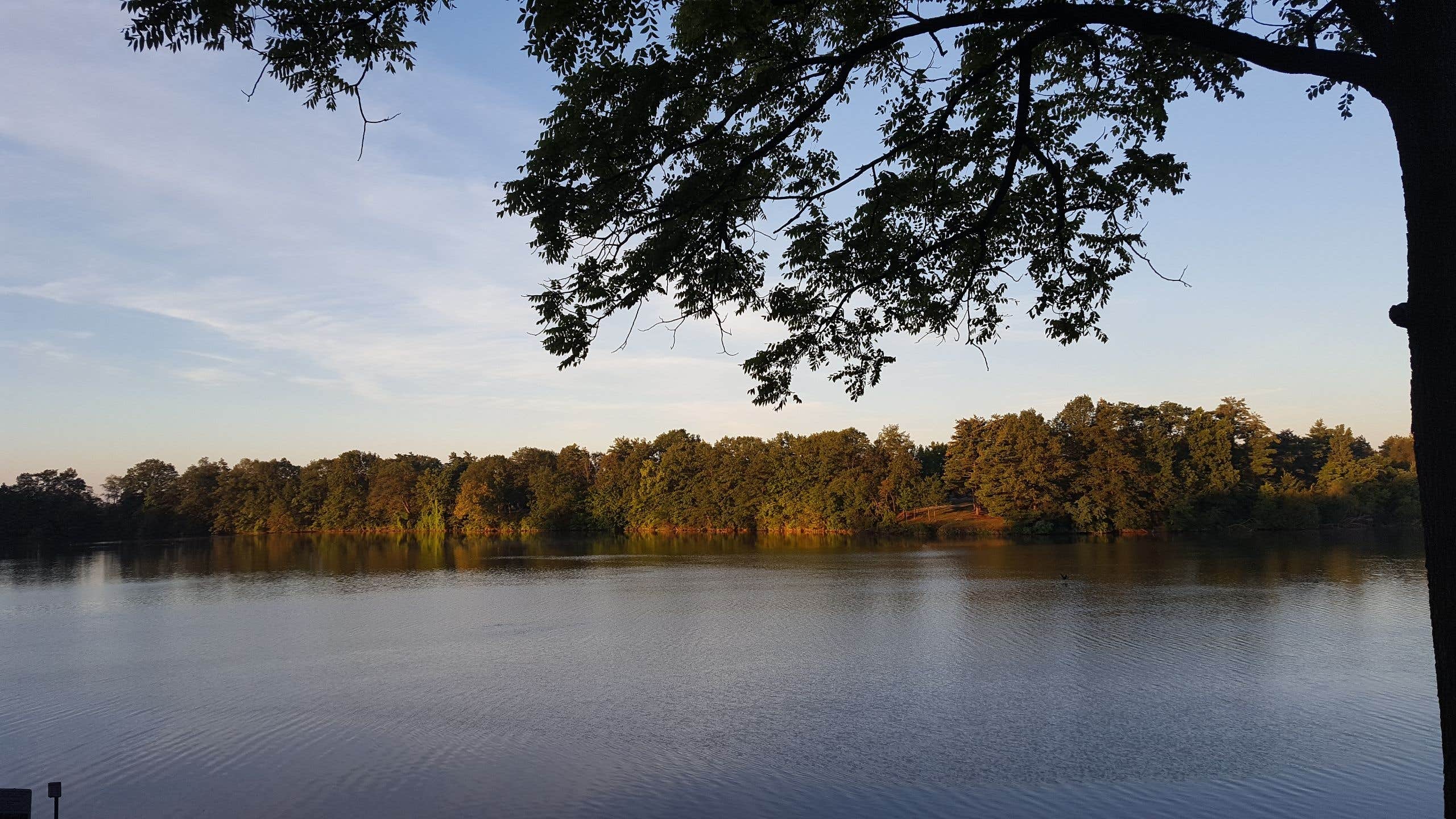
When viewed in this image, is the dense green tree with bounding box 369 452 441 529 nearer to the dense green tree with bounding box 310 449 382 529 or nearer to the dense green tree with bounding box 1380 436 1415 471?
the dense green tree with bounding box 310 449 382 529

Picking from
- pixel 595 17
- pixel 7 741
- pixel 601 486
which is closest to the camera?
pixel 595 17

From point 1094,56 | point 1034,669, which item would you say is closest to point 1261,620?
point 1034,669

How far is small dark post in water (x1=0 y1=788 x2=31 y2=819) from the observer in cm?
543

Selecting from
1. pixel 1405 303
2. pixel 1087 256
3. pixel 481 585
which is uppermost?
pixel 1087 256

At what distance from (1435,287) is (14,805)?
7962mm

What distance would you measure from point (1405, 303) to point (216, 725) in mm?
13944

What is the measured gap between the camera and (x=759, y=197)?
231 inches

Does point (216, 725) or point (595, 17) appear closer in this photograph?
point (595, 17)

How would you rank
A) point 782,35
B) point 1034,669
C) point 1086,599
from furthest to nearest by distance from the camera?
point 1086,599
point 1034,669
point 782,35

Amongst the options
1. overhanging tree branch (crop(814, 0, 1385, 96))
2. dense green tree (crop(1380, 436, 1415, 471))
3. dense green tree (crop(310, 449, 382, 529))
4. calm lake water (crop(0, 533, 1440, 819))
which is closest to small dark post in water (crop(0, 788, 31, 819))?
calm lake water (crop(0, 533, 1440, 819))

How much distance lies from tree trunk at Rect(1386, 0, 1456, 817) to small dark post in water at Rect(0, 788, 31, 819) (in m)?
7.45

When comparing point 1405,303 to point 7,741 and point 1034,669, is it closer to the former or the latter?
point 1034,669

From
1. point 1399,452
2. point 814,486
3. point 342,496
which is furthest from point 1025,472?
point 342,496

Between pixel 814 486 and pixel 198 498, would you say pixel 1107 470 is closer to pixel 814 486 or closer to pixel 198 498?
pixel 814 486
